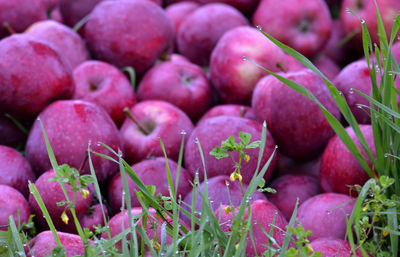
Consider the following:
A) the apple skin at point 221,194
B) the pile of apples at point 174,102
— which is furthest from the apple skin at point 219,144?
the apple skin at point 221,194

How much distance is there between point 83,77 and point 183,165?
528 mm

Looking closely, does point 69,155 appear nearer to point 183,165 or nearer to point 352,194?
point 183,165

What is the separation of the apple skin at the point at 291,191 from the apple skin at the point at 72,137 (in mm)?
497

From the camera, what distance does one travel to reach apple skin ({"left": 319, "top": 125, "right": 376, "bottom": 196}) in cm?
135

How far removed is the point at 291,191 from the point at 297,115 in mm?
231

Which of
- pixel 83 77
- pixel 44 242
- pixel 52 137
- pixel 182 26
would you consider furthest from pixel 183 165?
pixel 182 26

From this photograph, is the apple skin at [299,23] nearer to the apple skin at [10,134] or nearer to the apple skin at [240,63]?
the apple skin at [240,63]

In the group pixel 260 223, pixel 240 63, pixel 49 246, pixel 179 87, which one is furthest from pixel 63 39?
pixel 260 223

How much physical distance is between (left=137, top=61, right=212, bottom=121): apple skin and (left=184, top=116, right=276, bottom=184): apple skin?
15.8 inches

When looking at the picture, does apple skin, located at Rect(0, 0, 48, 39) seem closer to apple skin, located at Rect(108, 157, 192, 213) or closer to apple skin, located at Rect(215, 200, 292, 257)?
apple skin, located at Rect(108, 157, 192, 213)

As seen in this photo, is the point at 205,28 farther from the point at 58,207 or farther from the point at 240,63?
the point at 58,207

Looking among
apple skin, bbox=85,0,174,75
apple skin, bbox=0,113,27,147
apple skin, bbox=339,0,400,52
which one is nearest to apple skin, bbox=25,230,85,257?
apple skin, bbox=0,113,27,147

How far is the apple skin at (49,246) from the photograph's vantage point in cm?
101

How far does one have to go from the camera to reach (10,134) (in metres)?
1.64
